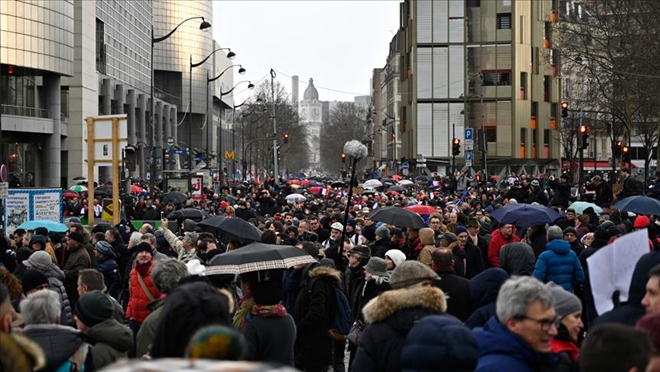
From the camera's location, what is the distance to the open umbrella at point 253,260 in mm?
9328

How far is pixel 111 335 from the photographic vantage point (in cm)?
748

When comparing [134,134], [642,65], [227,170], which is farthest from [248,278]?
[134,134]

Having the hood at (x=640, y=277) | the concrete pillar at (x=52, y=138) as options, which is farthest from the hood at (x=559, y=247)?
the concrete pillar at (x=52, y=138)

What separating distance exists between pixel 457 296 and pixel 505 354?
4.09 metres

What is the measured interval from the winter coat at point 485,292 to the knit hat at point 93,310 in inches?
98.9

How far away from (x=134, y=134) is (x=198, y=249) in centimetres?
8945

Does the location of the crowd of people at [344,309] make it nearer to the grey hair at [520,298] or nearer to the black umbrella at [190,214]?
the grey hair at [520,298]

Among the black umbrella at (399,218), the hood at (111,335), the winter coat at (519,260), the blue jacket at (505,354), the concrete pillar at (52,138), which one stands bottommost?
the hood at (111,335)

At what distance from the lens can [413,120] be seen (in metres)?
71.8

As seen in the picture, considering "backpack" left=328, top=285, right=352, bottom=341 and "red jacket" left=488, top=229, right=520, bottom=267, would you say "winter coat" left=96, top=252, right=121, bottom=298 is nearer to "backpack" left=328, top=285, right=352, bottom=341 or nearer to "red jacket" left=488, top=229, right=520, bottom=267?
"backpack" left=328, top=285, right=352, bottom=341

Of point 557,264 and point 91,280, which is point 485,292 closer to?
point 91,280

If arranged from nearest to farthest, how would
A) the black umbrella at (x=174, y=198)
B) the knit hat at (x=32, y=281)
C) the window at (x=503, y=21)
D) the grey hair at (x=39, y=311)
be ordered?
the grey hair at (x=39, y=311), the knit hat at (x=32, y=281), the black umbrella at (x=174, y=198), the window at (x=503, y=21)

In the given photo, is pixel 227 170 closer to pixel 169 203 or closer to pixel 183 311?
pixel 169 203

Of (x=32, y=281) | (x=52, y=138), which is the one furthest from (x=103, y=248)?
(x=52, y=138)
